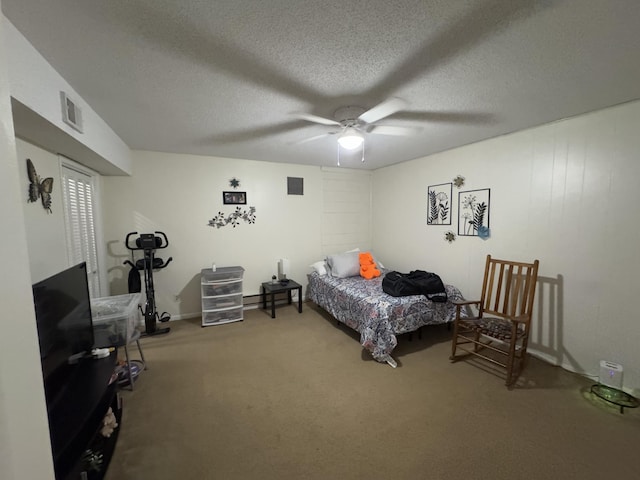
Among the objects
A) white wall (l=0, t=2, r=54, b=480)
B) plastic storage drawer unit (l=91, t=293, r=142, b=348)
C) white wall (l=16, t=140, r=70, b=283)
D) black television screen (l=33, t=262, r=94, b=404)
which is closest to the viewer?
white wall (l=0, t=2, r=54, b=480)

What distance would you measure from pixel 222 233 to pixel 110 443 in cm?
262

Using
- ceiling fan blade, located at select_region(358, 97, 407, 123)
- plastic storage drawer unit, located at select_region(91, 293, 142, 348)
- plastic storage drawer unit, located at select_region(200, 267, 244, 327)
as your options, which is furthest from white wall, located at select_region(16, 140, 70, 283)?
ceiling fan blade, located at select_region(358, 97, 407, 123)

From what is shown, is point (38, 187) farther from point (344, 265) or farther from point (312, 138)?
Answer: point (344, 265)

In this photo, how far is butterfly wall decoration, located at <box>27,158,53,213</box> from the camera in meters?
1.80

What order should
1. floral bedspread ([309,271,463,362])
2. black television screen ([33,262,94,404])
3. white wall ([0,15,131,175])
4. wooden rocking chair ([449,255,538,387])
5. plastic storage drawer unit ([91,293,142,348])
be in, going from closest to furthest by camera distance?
white wall ([0,15,131,175]), black television screen ([33,262,94,404]), plastic storage drawer unit ([91,293,142,348]), wooden rocking chair ([449,255,538,387]), floral bedspread ([309,271,463,362])

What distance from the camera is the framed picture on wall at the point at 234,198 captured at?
381cm

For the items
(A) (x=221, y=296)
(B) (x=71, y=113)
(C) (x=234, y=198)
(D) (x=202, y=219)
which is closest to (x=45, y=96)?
(B) (x=71, y=113)

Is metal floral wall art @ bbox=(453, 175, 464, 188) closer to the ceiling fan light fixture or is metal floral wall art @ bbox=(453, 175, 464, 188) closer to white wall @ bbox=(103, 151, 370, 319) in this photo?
the ceiling fan light fixture

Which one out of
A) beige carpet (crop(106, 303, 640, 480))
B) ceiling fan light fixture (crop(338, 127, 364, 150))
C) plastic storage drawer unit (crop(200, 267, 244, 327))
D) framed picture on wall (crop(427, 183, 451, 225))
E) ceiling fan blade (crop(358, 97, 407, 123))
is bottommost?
beige carpet (crop(106, 303, 640, 480))

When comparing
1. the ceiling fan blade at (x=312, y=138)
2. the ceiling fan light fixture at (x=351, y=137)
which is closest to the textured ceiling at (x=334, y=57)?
the ceiling fan light fixture at (x=351, y=137)

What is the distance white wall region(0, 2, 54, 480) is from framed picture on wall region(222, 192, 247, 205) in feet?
10.7

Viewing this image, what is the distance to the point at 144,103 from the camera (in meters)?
2.01

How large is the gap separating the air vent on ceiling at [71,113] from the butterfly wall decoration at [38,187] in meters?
0.42

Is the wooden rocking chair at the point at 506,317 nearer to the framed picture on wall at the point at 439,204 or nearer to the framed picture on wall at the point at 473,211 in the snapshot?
the framed picture on wall at the point at 473,211
